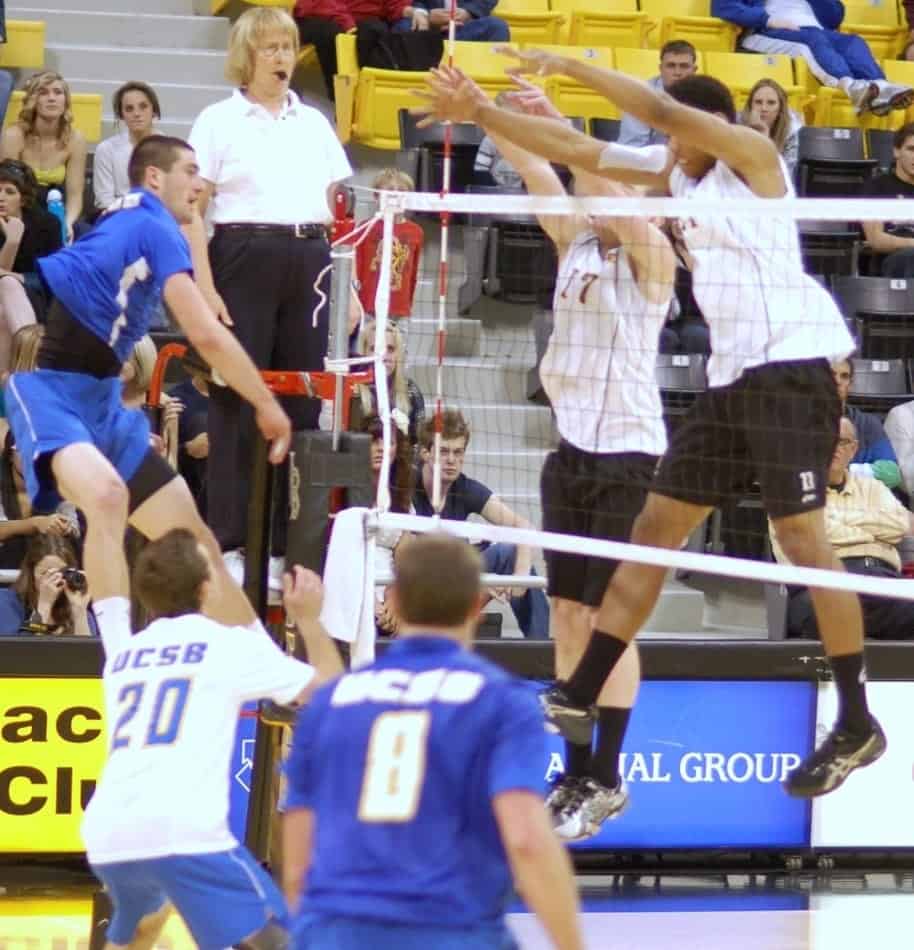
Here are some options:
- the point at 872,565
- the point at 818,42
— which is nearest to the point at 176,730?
the point at 872,565

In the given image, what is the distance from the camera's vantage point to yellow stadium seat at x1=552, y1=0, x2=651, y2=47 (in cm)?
1334

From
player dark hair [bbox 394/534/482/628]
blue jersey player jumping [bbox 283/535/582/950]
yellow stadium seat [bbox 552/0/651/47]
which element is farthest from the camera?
yellow stadium seat [bbox 552/0/651/47]

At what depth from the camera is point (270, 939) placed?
18.6 feet

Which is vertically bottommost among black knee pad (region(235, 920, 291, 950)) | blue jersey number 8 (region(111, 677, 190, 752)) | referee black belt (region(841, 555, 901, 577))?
black knee pad (region(235, 920, 291, 950))

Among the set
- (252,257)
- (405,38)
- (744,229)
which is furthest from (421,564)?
(405,38)

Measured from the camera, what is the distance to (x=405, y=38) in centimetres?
1237

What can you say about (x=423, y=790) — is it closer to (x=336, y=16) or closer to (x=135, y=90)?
(x=135, y=90)

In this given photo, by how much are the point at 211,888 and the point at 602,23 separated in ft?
29.3

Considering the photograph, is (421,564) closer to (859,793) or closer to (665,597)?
(859,793)

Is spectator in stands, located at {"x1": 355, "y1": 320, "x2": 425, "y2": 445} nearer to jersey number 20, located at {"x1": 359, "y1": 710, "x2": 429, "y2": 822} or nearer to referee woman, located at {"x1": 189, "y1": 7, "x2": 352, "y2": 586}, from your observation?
referee woman, located at {"x1": 189, "y1": 7, "x2": 352, "y2": 586}

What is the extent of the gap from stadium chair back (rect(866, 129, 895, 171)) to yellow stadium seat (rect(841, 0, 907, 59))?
5.35 feet

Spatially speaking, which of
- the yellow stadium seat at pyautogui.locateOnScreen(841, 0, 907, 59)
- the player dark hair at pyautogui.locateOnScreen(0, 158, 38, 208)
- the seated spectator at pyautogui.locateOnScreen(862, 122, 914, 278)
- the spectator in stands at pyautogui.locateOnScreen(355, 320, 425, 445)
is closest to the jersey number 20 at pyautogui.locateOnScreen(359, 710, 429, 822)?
the spectator in stands at pyautogui.locateOnScreen(355, 320, 425, 445)

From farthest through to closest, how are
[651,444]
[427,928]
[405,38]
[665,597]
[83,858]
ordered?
[405,38], [665,597], [83,858], [651,444], [427,928]

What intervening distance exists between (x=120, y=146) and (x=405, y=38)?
2.11 meters
